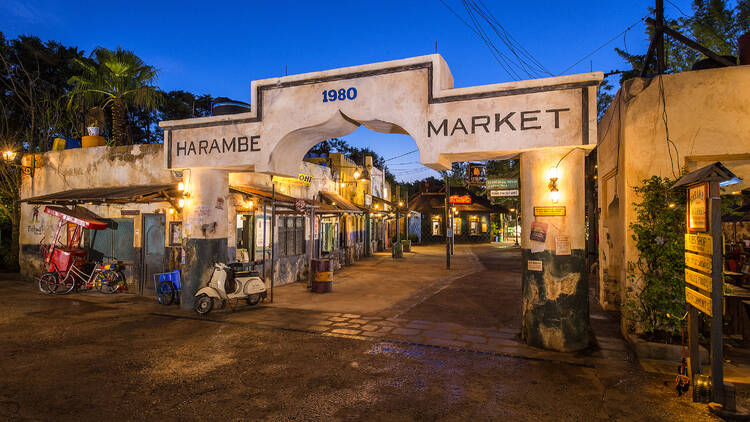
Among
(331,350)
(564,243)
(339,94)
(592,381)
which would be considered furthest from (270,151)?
(592,381)

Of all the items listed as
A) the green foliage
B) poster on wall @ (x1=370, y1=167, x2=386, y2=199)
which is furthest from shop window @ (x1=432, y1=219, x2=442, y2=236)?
the green foliage

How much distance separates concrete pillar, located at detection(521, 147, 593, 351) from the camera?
6.51 metres

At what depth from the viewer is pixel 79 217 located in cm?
1183

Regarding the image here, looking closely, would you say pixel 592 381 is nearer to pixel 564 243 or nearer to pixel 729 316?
pixel 564 243

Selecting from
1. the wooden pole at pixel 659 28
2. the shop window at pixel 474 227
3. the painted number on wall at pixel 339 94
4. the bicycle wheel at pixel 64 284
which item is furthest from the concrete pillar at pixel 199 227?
the shop window at pixel 474 227

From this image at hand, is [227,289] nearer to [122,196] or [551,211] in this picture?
[122,196]

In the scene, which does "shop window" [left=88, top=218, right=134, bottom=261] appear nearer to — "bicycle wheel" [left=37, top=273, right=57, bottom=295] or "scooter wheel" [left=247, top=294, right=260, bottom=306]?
"bicycle wheel" [left=37, top=273, right=57, bottom=295]

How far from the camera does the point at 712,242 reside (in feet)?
14.4

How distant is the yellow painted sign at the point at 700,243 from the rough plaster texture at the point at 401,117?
207 centimetres

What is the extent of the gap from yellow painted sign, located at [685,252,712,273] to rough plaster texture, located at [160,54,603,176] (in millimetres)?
2222

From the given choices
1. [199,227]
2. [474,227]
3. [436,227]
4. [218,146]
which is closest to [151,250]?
[199,227]

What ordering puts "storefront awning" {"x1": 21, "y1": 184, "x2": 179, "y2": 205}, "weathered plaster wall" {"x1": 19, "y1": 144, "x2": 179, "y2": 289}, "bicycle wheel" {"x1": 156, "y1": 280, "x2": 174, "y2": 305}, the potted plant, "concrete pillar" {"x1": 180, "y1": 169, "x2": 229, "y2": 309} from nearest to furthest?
"concrete pillar" {"x1": 180, "y1": 169, "x2": 229, "y2": 309} → "bicycle wheel" {"x1": 156, "y1": 280, "x2": 174, "y2": 305} → "storefront awning" {"x1": 21, "y1": 184, "x2": 179, "y2": 205} → "weathered plaster wall" {"x1": 19, "y1": 144, "x2": 179, "y2": 289} → the potted plant

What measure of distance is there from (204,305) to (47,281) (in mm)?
6020

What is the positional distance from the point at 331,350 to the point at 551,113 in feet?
17.0
